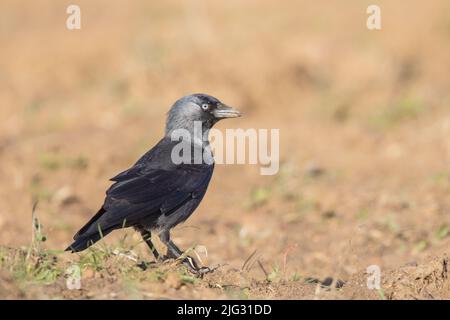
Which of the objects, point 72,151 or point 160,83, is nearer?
point 72,151

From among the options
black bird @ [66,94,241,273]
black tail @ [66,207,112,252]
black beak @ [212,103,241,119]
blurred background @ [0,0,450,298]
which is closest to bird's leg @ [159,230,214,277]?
black bird @ [66,94,241,273]

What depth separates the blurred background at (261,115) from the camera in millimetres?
7964

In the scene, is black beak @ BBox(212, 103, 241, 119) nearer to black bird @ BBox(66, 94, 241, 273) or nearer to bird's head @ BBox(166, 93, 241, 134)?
bird's head @ BBox(166, 93, 241, 134)

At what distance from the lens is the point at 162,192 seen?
18.6 feet

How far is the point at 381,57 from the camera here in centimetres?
1282

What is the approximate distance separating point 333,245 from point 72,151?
140 inches

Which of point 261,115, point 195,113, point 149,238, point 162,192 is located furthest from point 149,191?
point 261,115

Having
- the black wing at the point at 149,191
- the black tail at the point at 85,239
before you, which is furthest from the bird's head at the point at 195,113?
the black tail at the point at 85,239

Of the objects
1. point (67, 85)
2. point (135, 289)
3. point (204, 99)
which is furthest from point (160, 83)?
point (135, 289)

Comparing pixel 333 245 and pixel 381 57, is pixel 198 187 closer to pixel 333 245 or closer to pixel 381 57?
pixel 333 245

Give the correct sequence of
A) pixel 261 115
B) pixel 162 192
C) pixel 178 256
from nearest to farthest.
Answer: pixel 178 256
pixel 162 192
pixel 261 115

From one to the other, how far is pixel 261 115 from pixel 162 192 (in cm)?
652

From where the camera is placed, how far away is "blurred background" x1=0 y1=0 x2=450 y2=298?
7.96 meters

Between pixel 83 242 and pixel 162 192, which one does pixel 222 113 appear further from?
pixel 83 242
